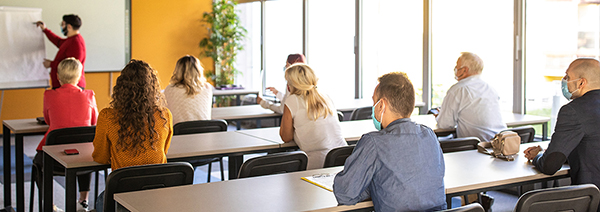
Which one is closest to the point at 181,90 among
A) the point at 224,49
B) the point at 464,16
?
the point at 464,16

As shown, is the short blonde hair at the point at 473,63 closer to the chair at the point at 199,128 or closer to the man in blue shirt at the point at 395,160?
the chair at the point at 199,128

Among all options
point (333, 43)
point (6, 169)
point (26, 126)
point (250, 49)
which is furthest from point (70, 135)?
point (250, 49)

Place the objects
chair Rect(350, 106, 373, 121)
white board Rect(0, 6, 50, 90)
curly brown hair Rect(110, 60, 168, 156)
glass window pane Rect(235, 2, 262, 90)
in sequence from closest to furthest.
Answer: curly brown hair Rect(110, 60, 168, 156) < chair Rect(350, 106, 373, 121) < white board Rect(0, 6, 50, 90) < glass window pane Rect(235, 2, 262, 90)

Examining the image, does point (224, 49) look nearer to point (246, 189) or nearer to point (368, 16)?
point (368, 16)

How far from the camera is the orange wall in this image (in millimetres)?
8688

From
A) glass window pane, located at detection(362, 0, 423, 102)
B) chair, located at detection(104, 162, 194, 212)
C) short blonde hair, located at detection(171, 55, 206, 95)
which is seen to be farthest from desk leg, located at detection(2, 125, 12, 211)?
glass window pane, located at detection(362, 0, 423, 102)

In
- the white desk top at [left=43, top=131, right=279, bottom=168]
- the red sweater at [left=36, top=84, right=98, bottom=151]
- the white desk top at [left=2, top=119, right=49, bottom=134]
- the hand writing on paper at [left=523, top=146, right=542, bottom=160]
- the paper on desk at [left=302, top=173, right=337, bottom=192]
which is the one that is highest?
the red sweater at [left=36, top=84, right=98, bottom=151]

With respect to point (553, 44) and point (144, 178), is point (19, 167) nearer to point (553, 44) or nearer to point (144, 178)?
point (144, 178)

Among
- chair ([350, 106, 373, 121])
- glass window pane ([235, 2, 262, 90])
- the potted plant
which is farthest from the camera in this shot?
glass window pane ([235, 2, 262, 90])

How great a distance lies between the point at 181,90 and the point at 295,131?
4.51 ft

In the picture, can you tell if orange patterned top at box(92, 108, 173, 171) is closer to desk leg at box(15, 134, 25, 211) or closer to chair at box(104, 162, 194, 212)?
chair at box(104, 162, 194, 212)

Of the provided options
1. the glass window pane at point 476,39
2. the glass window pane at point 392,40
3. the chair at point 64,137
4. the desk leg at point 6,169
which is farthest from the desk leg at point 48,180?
the glass window pane at point 392,40

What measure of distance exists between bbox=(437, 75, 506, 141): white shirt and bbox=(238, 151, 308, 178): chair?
177cm

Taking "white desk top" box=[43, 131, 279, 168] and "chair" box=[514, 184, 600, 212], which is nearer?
"chair" box=[514, 184, 600, 212]
